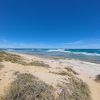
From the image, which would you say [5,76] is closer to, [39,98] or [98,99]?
[39,98]

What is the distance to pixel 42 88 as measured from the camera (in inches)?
177

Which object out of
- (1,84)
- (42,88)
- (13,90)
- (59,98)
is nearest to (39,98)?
(42,88)

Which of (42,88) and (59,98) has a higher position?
(42,88)

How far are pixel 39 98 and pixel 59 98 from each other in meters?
0.71

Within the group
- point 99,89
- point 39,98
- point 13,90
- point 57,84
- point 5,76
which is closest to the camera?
point 39,98

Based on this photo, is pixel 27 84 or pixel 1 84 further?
pixel 1 84

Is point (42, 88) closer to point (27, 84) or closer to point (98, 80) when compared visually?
point (27, 84)

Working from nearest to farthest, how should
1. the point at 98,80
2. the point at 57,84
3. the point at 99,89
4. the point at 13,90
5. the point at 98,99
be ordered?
the point at 13,90 < the point at 57,84 < the point at 98,99 < the point at 99,89 < the point at 98,80

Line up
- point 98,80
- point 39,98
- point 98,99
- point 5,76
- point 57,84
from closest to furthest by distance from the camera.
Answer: point 39,98, point 57,84, point 98,99, point 5,76, point 98,80

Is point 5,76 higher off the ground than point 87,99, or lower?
higher

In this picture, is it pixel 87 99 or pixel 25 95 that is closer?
pixel 25 95

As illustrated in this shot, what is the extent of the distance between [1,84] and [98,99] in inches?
→ 167

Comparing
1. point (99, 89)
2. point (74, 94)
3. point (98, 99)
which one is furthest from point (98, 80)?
point (74, 94)

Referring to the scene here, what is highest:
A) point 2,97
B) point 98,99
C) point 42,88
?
point 42,88
